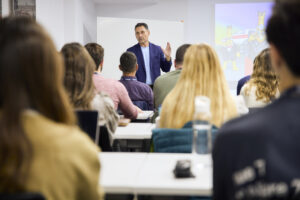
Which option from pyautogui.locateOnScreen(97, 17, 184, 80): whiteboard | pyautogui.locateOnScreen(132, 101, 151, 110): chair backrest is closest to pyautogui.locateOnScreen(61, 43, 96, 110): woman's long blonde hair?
pyautogui.locateOnScreen(132, 101, 151, 110): chair backrest

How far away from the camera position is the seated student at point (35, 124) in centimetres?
93

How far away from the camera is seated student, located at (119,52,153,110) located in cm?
418

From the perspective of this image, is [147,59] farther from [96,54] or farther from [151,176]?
[151,176]

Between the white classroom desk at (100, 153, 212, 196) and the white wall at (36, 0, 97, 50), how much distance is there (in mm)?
3892

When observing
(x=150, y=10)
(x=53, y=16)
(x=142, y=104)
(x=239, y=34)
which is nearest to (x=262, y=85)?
(x=142, y=104)

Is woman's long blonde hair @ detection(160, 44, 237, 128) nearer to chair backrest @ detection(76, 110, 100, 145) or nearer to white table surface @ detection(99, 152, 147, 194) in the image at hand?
white table surface @ detection(99, 152, 147, 194)

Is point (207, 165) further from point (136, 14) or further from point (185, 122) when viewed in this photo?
point (136, 14)

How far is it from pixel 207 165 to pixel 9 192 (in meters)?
1.10

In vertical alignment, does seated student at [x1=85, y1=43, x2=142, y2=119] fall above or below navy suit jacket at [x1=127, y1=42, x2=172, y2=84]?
below

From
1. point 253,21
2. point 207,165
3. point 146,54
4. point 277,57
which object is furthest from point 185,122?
point 253,21

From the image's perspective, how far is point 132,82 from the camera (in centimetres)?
420

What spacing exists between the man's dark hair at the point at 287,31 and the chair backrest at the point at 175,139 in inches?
42.2

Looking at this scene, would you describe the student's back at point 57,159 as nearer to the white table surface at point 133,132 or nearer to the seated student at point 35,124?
the seated student at point 35,124

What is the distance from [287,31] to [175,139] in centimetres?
122
